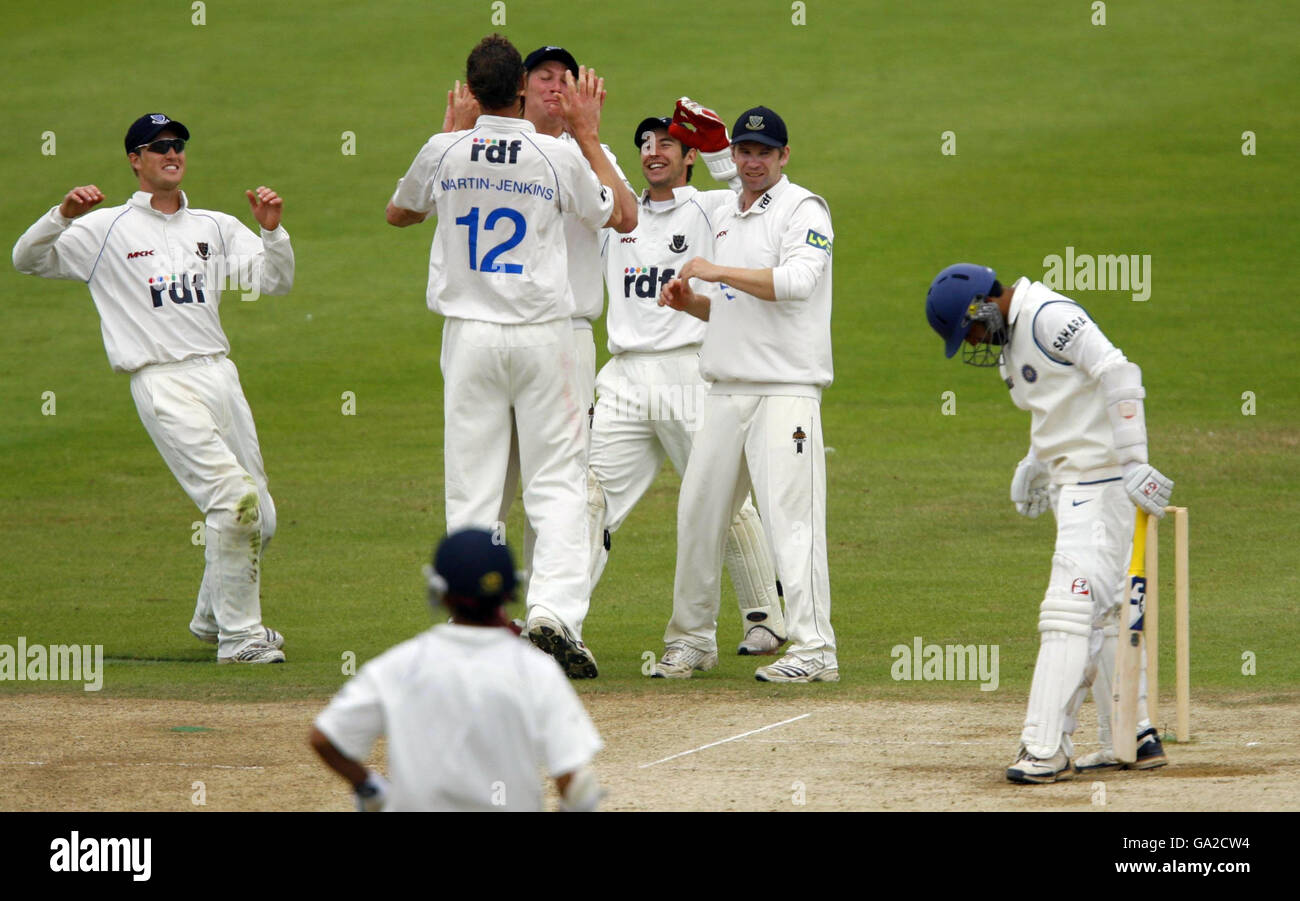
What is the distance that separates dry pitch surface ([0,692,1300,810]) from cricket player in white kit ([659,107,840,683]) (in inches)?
24.3

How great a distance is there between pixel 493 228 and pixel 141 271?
95.4 inches

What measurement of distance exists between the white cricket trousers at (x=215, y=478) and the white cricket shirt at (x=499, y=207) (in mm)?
1943

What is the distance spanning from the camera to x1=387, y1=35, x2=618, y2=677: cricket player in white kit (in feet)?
28.8

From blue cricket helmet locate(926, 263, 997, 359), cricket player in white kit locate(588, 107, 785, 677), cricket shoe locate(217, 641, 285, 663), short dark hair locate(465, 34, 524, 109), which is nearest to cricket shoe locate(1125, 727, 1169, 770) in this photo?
blue cricket helmet locate(926, 263, 997, 359)

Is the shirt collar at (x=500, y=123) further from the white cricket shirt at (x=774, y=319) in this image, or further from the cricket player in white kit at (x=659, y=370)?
the cricket player in white kit at (x=659, y=370)

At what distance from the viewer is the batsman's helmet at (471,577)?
14.8 feet

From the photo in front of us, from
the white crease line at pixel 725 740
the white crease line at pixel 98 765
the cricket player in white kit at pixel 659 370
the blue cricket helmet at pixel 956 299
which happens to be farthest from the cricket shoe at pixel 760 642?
the white crease line at pixel 98 765

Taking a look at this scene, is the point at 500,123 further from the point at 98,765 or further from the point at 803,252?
the point at 98,765

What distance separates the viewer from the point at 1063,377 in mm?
7180

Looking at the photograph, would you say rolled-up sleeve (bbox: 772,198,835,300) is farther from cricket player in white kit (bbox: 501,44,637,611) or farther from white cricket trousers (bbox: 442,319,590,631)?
white cricket trousers (bbox: 442,319,590,631)

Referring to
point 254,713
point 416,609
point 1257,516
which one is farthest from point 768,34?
point 254,713

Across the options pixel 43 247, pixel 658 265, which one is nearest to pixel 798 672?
pixel 658 265
